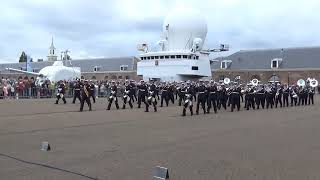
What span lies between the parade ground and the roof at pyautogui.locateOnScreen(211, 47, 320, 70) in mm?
65347

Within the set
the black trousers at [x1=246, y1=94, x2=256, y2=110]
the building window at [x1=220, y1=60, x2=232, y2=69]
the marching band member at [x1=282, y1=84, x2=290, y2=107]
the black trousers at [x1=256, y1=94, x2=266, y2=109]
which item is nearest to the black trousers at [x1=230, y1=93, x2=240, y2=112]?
the black trousers at [x1=246, y1=94, x2=256, y2=110]

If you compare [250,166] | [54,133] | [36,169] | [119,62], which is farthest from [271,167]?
[119,62]

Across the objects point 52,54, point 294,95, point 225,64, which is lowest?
point 294,95

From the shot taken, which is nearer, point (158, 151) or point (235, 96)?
point (158, 151)

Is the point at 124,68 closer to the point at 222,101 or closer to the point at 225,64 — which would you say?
the point at 225,64

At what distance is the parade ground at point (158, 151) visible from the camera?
26.8 ft

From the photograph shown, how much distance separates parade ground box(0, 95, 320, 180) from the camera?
26.8 ft

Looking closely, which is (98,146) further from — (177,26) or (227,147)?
(177,26)

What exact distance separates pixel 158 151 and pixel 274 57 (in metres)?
74.7

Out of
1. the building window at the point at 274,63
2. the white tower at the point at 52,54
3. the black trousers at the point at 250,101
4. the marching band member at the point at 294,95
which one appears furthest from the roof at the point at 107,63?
the black trousers at the point at 250,101

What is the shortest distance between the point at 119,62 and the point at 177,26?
35.6m

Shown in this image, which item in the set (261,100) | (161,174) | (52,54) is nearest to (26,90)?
(261,100)

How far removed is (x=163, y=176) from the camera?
24.6 ft

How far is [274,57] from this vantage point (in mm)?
82312
